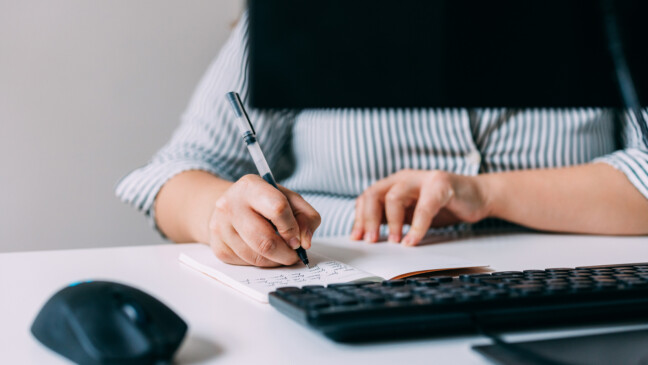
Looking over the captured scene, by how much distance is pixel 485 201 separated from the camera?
84cm

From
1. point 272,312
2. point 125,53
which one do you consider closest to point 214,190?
point 272,312

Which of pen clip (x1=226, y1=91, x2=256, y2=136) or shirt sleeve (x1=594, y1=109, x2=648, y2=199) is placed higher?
pen clip (x1=226, y1=91, x2=256, y2=136)

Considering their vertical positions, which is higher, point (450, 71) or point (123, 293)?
point (450, 71)

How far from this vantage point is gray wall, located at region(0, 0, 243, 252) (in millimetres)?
1380

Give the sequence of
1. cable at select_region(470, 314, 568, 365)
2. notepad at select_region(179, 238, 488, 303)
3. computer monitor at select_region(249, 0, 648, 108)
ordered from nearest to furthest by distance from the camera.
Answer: cable at select_region(470, 314, 568, 365) → computer monitor at select_region(249, 0, 648, 108) → notepad at select_region(179, 238, 488, 303)

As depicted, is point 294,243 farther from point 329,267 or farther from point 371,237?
point 371,237

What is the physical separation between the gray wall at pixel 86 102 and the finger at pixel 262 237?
1.02m

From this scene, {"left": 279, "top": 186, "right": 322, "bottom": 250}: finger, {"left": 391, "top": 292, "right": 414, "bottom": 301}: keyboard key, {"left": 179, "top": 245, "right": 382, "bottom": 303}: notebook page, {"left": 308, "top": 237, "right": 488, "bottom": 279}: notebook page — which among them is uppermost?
{"left": 391, "top": 292, "right": 414, "bottom": 301}: keyboard key

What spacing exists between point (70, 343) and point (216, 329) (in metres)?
0.10

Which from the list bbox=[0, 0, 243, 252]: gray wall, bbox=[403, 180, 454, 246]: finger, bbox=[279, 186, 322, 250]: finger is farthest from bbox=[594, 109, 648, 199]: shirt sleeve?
bbox=[0, 0, 243, 252]: gray wall

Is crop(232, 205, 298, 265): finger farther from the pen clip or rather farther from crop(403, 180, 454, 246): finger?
crop(403, 180, 454, 246): finger

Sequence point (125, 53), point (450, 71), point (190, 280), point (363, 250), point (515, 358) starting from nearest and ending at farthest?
point (515, 358) < point (450, 71) < point (190, 280) < point (363, 250) < point (125, 53)

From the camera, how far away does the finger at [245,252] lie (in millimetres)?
577

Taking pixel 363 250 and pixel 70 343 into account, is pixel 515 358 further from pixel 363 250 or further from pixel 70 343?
pixel 363 250
